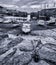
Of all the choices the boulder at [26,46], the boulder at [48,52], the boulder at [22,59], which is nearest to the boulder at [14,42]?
the boulder at [26,46]

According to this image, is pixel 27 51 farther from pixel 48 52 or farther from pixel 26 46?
pixel 48 52

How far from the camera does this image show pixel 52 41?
221cm

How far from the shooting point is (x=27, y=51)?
184 centimetres

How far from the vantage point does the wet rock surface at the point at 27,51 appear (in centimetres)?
157

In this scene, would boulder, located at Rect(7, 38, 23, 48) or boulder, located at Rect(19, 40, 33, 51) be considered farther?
boulder, located at Rect(7, 38, 23, 48)

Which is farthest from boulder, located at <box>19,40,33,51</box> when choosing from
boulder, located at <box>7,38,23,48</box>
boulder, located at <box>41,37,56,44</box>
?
boulder, located at <box>41,37,56,44</box>

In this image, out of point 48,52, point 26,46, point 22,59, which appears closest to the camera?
point 22,59

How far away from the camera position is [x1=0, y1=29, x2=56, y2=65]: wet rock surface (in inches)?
61.9

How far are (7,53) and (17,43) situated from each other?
409 mm

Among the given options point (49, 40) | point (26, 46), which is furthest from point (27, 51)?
point (49, 40)

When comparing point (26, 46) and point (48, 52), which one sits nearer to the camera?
point (48, 52)

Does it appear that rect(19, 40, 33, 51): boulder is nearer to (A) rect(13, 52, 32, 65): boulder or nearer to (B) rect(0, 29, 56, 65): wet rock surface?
(B) rect(0, 29, 56, 65): wet rock surface

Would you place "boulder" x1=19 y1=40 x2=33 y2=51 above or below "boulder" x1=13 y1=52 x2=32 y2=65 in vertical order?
above

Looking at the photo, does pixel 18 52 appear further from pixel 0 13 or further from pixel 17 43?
pixel 0 13
